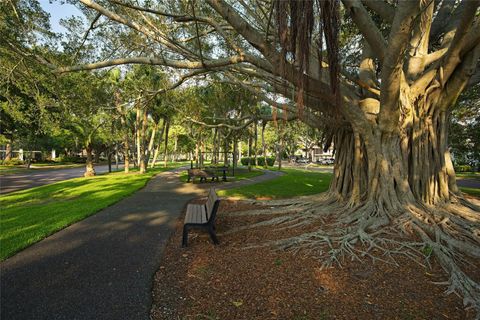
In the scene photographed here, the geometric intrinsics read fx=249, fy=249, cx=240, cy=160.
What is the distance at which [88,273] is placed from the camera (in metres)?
3.65

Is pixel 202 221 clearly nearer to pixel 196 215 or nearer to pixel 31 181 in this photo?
pixel 196 215

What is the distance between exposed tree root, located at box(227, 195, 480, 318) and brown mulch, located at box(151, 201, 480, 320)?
7.5 inches

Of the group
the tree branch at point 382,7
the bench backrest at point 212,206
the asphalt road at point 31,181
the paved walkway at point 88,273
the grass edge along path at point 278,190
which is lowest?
the asphalt road at point 31,181

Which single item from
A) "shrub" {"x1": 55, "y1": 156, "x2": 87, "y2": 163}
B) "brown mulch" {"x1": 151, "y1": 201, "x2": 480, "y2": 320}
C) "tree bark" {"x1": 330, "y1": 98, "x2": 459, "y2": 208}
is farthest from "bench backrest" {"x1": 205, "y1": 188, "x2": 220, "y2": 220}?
"shrub" {"x1": 55, "y1": 156, "x2": 87, "y2": 163}

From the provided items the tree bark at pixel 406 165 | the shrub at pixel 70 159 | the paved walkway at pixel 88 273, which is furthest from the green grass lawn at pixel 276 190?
the shrub at pixel 70 159

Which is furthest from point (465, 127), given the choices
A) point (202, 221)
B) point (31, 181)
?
point (31, 181)

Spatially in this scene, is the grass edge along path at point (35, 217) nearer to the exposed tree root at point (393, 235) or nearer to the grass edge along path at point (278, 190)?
the exposed tree root at point (393, 235)

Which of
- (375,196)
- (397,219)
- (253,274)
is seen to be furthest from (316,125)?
(253,274)

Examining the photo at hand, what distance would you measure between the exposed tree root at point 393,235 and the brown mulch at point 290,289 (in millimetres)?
191

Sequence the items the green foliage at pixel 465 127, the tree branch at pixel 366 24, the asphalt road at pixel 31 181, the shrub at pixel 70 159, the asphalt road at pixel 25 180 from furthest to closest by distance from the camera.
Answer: the shrub at pixel 70 159 < the green foliage at pixel 465 127 < the asphalt road at pixel 31 181 < the asphalt road at pixel 25 180 < the tree branch at pixel 366 24

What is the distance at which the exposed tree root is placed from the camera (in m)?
3.86

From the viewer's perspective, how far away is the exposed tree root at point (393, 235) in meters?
Result: 3.86

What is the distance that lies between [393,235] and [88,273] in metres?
5.24

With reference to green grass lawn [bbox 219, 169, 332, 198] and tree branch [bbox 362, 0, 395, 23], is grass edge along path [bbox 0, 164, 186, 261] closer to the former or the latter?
green grass lawn [bbox 219, 169, 332, 198]
